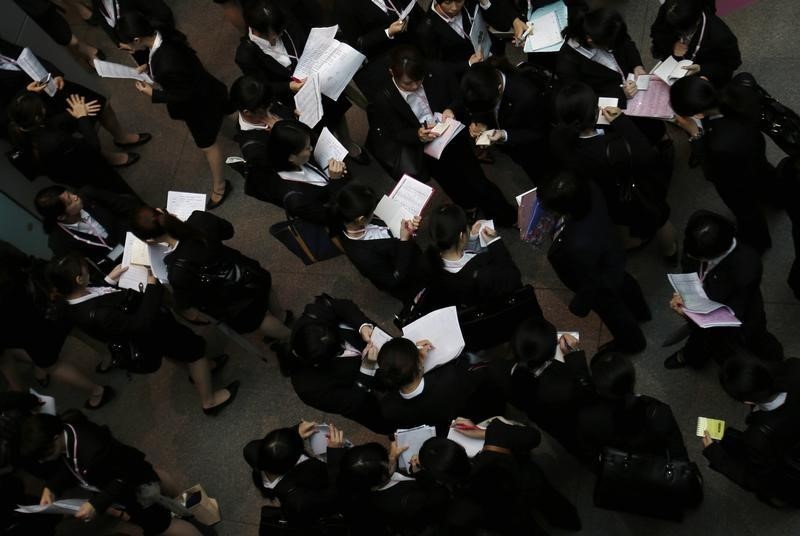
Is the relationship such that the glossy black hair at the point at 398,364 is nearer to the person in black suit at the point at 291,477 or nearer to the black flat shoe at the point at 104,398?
the person in black suit at the point at 291,477

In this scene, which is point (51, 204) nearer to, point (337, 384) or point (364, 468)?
point (337, 384)

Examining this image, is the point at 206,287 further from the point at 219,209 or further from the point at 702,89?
the point at 702,89

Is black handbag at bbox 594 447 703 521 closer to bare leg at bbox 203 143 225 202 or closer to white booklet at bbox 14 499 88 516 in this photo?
white booklet at bbox 14 499 88 516

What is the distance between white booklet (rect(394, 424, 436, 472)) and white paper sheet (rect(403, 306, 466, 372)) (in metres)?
0.32

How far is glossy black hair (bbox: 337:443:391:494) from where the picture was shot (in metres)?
3.84

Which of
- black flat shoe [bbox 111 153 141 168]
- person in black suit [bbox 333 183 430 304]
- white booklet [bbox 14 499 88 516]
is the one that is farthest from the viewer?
black flat shoe [bbox 111 153 141 168]

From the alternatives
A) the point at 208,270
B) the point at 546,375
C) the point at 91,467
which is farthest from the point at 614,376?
the point at 91,467

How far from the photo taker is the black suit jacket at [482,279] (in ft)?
14.3

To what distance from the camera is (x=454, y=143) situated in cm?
526

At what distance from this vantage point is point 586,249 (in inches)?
170

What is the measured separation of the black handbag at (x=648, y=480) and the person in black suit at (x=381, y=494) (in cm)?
86

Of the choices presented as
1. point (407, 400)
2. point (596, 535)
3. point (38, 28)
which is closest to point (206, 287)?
point (407, 400)

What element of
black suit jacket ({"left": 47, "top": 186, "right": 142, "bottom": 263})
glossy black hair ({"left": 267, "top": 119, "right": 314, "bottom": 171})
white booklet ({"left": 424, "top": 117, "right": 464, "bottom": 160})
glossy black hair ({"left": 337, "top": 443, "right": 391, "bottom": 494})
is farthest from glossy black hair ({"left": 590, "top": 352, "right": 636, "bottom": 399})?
black suit jacket ({"left": 47, "top": 186, "right": 142, "bottom": 263})

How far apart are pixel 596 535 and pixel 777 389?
1.55 m
